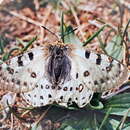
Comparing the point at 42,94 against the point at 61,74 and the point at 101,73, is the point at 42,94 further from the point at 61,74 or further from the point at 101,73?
the point at 101,73

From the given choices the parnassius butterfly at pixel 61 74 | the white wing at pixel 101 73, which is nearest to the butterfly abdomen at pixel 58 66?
the parnassius butterfly at pixel 61 74

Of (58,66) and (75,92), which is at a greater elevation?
(58,66)

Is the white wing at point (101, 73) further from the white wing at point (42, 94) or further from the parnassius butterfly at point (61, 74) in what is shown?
the white wing at point (42, 94)

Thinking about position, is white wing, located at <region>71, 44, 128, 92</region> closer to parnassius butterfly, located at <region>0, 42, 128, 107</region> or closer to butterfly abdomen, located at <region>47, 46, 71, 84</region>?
parnassius butterfly, located at <region>0, 42, 128, 107</region>

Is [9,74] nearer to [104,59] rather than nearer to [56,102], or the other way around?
[56,102]

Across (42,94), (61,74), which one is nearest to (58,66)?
(61,74)

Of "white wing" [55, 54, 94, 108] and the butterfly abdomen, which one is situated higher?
the butterfly abdomen

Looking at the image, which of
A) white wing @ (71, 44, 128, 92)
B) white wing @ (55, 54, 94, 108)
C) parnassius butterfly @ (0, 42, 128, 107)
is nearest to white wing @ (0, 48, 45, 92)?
parnassius butterfly @ (0, 42, 128, 107)
